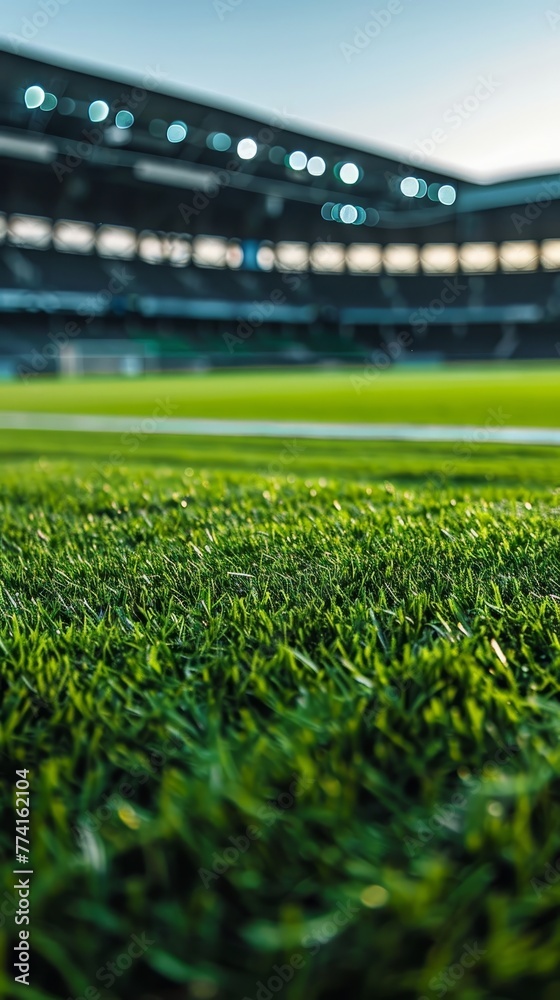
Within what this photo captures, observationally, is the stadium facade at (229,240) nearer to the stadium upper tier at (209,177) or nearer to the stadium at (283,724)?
the stadium upper tier at (209,177)

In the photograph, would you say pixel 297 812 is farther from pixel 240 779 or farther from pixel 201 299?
pixel 201 299

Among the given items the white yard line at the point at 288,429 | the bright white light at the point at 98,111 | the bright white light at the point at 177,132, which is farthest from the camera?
the bright white light at the point at 177,132

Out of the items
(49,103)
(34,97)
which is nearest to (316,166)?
(49,103)

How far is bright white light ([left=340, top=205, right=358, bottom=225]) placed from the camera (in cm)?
5303

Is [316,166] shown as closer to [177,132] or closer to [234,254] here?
[234,254]

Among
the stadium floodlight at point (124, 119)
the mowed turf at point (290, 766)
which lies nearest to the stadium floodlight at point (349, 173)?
the stadium floodlight at point (124, 119)

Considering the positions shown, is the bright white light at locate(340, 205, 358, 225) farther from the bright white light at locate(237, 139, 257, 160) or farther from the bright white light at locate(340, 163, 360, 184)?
the bright white light at locate(237, 139, 257, 160)

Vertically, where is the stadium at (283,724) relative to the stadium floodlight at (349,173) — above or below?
below

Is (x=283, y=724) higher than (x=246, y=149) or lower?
lower

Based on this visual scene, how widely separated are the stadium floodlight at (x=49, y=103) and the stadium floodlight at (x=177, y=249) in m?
14.4

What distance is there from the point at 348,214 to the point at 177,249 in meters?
12.8

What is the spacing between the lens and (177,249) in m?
49.6

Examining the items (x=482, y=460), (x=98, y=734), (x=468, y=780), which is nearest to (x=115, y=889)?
(x=98, y=734)

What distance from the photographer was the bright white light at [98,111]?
116ft
